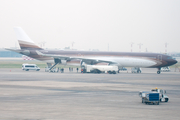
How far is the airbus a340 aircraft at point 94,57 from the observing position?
83.2 m

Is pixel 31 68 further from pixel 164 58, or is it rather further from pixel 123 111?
pixel 123 111

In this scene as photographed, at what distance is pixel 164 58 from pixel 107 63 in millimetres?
17032

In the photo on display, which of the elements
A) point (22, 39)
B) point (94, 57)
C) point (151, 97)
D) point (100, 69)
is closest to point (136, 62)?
point (100, 69)

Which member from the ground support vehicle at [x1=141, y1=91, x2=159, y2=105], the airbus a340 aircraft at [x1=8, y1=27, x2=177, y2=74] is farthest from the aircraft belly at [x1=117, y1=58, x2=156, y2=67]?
the ground support vehicle at [x1=141, y1=91, x2=159, y2=105]

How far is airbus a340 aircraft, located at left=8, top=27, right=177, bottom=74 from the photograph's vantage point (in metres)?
83.2

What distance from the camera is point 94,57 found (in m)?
85.4

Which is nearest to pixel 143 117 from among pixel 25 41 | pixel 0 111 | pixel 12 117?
pixel 12 117

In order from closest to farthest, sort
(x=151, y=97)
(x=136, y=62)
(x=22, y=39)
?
(x=151, y=97) < (x=136, y=62) < (x=22, y=39)

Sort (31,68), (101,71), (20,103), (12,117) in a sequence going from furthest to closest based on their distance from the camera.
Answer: (31,68)
(101,71)
(20,103)
(12,117)

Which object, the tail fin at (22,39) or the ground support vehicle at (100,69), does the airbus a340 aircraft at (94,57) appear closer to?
the tail fin at (22,39)

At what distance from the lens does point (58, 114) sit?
64.8 feet

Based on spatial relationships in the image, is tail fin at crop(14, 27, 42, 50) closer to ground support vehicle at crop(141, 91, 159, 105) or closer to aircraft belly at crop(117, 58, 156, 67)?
aircraft belly at crop(117, 58, 156, 67)

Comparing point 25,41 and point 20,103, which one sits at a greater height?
point 25,41

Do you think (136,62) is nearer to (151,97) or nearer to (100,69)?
(100,69)
